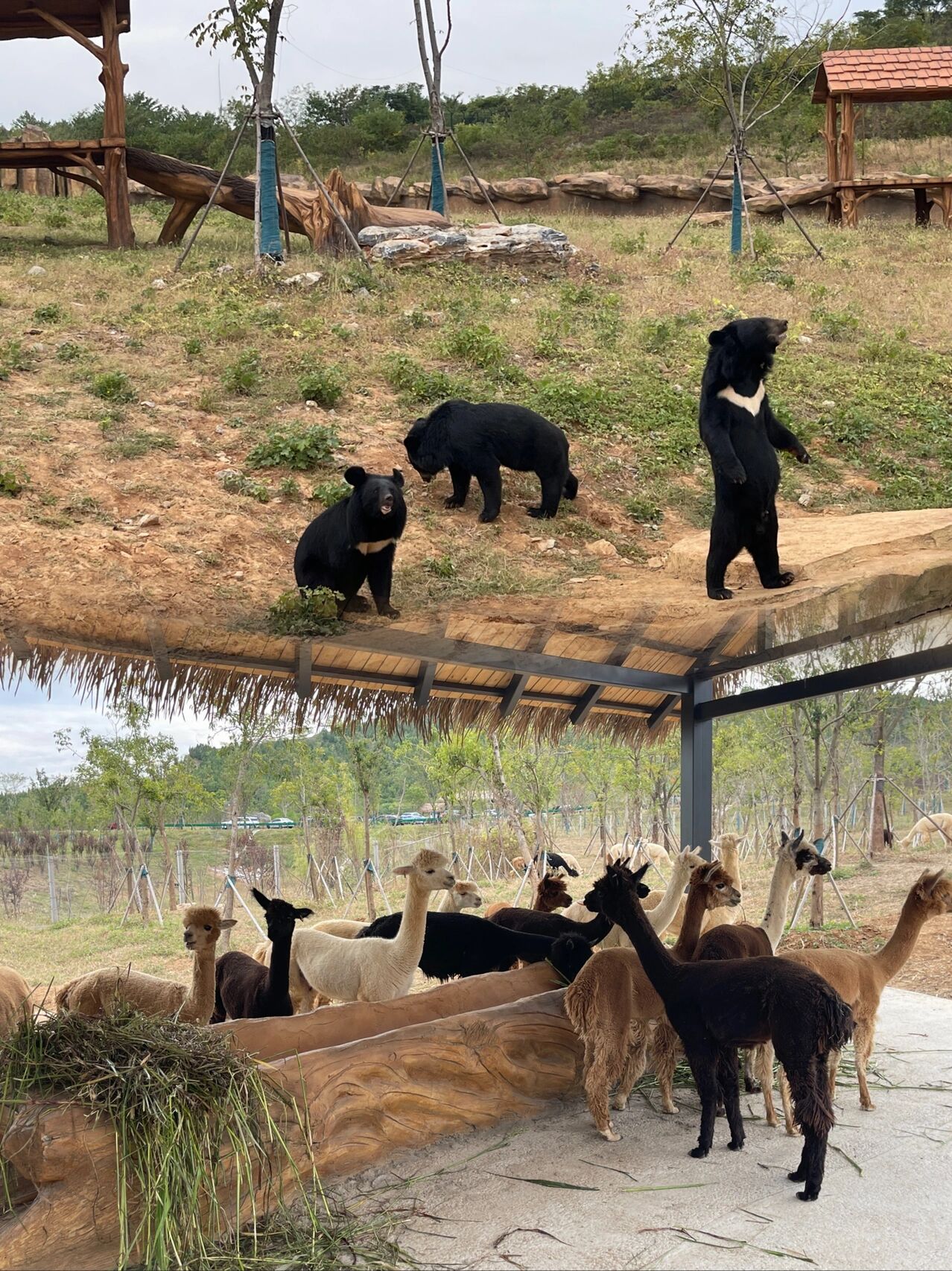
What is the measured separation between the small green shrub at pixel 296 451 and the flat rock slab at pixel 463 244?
616cm

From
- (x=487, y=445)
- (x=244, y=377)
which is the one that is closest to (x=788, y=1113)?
(x=487, y=445)

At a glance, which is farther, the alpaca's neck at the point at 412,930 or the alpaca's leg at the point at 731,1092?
the alpaca's neck at the point at 412,930

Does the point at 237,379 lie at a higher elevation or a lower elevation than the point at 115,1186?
higher

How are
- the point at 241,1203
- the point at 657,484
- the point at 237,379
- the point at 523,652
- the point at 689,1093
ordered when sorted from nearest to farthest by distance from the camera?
the point at 241,1203 → the point at 689,1093 → the point at 523,652 → the point at 657,484 → the point at 237,379

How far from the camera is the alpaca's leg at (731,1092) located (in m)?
4.25

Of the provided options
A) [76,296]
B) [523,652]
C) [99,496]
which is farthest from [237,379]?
[523,652]

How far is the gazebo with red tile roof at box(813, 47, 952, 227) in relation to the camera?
74.6 feet

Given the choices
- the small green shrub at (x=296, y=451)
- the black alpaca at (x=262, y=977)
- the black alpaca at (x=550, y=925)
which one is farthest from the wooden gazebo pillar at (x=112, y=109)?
the black alpaca at (x=262, y=977)

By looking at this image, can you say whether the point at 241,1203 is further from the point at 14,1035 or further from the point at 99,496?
the point at 99,496

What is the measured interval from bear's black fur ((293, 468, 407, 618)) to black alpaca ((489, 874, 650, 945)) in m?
1.91

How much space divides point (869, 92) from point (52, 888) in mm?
21346

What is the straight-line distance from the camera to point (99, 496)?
10.1 meters

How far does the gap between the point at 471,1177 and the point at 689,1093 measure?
4.97 ft

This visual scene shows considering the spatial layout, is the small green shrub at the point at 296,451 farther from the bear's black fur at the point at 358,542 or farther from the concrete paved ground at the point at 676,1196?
the concrete paved ground at the point at 676,1196
